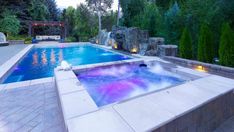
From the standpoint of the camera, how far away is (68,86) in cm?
388

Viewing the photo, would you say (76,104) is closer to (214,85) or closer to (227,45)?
(214,85)

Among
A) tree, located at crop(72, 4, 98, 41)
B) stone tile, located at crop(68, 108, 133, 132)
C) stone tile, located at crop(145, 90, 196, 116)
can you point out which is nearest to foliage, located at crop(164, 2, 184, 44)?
stone tile, located at crop(145, 90, 196, 116)

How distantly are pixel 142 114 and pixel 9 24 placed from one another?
2379cm

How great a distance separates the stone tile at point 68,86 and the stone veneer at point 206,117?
2.08 meters

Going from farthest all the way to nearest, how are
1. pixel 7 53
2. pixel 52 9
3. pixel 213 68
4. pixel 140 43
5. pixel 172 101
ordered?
pixel 52 9 < pixel 7 53 < pixel 140 43 < pixel 213 68 < pixel 172 101

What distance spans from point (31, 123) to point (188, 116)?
8.85ft

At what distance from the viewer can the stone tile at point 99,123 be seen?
2.21 metres

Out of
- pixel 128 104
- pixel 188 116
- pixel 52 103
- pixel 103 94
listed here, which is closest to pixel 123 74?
pixel 103 94

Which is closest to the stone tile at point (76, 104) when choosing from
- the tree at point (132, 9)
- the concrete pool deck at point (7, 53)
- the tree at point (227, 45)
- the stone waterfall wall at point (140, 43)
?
the tree at point (227, 45)

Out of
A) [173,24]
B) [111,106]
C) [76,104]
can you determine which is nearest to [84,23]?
[173,24]

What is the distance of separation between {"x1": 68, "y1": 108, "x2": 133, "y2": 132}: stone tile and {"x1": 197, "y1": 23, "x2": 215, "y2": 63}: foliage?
17.3 ft

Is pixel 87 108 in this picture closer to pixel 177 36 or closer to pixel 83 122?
pixel 83 122

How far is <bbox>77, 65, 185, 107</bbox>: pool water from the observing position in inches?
199

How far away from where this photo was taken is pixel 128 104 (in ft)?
9.64
